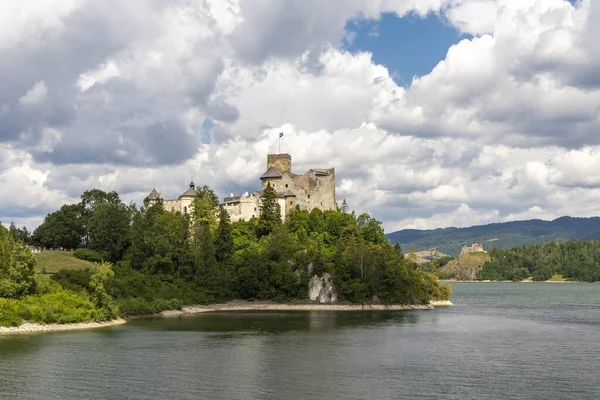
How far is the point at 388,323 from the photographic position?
8419cm

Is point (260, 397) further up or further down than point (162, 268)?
further down

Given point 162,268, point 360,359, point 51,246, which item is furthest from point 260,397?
point 51,246

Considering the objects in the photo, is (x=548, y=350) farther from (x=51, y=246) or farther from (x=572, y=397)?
(x=51, y=246)

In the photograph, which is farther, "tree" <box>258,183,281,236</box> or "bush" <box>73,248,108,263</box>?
Answer: "tree" <box>258,183,281,236</box>

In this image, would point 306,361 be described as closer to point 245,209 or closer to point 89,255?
point 89,255

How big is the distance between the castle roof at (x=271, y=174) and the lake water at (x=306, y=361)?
48446mm

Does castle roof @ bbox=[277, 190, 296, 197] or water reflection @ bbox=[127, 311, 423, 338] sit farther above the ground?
castle roof @ bbox=[277, 190, 296, 197]

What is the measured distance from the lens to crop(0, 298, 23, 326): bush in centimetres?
6881

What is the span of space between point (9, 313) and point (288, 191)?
65.0 m

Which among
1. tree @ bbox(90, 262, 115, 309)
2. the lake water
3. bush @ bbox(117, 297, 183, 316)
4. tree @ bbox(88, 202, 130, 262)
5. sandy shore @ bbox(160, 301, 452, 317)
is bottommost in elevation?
the lake water

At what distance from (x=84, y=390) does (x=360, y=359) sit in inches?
868

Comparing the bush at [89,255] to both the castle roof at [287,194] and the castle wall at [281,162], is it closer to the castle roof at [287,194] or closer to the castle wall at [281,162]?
the castle roof at [287,194]

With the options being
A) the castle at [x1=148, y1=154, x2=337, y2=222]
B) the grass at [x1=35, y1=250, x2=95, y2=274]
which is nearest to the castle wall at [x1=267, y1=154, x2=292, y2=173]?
the castle at [x1=148, y1=154, x2=337, y2=222]

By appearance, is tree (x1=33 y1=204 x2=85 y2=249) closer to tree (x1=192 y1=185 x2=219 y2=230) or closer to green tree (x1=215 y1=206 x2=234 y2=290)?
tree (x1=192 y1=185 x2=219 y2=230)
